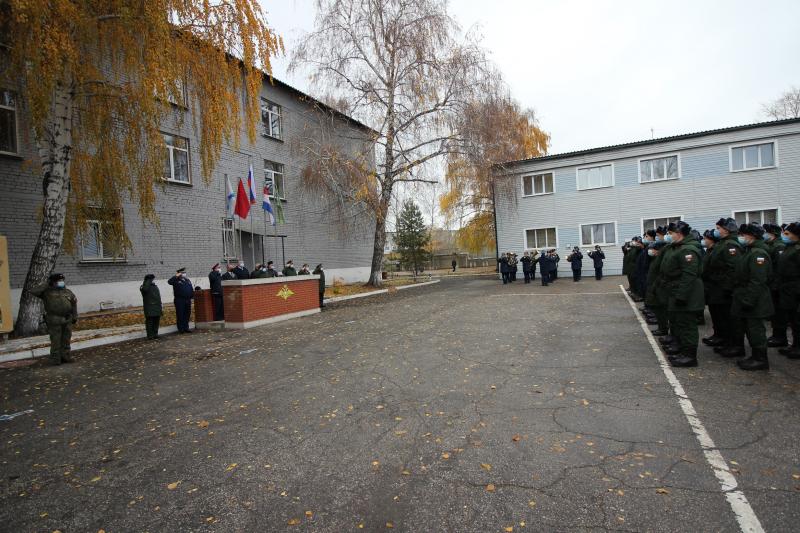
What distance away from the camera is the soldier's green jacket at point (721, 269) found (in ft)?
21.5

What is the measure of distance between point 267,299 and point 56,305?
16.8 ft

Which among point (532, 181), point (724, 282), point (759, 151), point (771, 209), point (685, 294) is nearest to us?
point (685, 294)

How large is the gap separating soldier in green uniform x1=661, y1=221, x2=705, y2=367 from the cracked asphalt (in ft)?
1.07

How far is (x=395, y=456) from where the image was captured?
3922mm

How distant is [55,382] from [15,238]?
9032 mm

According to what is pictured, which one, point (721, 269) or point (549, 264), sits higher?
point (721, 269)

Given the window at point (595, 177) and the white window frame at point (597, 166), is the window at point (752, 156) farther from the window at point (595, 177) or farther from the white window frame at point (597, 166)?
the window at point (595, 177)

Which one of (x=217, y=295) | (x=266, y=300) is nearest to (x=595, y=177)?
(x=266, y=300)

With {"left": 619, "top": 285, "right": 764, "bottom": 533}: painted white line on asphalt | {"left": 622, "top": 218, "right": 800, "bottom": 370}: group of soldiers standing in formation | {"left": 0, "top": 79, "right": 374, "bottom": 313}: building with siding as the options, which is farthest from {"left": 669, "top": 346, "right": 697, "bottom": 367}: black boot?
{"left": 0, "top": 79, "right": 374, "bottom": 313}: building with siding

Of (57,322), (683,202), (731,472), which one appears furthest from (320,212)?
(731,472)

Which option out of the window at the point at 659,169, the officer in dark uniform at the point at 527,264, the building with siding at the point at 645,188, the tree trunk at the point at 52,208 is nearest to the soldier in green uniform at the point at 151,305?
the tree trunk at the point at 52,208

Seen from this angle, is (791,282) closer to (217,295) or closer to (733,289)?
(733,289)

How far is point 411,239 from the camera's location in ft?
140

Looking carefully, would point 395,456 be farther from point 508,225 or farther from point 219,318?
point 508,225
